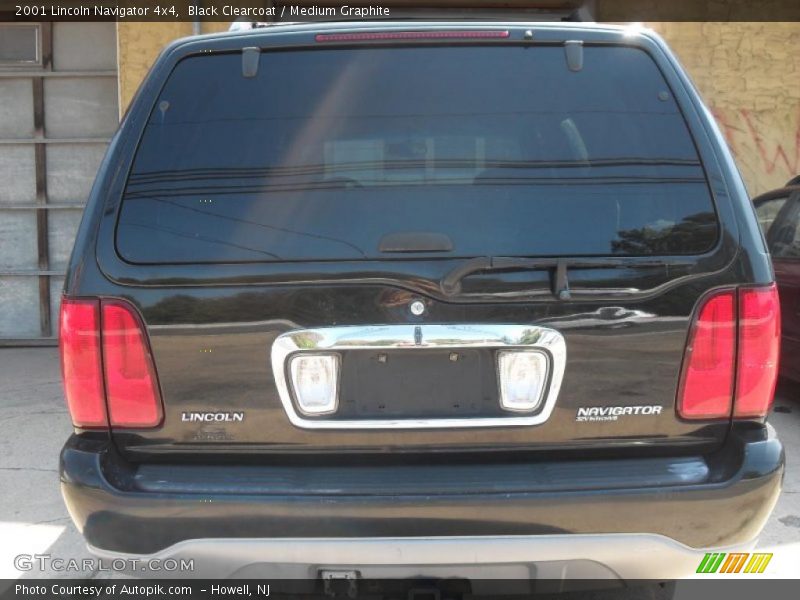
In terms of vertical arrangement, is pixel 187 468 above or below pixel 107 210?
below

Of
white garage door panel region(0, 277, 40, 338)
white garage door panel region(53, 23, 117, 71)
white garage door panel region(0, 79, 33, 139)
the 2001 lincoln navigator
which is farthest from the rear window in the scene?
white garage door panel region(0, 277, 40, 338)

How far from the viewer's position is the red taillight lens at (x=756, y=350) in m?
2.05

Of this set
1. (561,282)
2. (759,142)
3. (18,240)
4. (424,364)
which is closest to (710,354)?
(561,282)

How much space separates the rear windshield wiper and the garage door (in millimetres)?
6208

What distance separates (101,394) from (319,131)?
3.13ft

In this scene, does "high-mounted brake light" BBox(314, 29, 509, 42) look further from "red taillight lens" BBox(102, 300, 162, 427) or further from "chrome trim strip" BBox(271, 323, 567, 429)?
"red taillight lens" BBox(102, 300, 162, 427)

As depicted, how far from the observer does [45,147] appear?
7.34 m

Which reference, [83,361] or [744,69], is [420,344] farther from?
[744,69]

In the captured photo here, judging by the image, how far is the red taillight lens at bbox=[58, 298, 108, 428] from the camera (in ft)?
6.77

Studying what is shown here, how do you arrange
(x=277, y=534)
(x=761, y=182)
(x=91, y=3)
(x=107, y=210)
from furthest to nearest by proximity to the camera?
(x=761, y=182) < (x=91, y=3) < (x=107, y=210) < (x=277, y=534)

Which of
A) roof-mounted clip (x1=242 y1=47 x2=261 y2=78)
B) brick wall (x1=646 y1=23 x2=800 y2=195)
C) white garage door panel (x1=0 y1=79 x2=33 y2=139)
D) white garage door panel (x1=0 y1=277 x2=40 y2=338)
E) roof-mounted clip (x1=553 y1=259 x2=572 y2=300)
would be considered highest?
brick wall (x1=646 y1=23 x2=800 y2=195)

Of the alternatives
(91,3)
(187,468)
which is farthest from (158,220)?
(91,3)

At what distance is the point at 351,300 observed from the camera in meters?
2.02

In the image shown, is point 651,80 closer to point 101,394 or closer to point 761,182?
point 101,394
